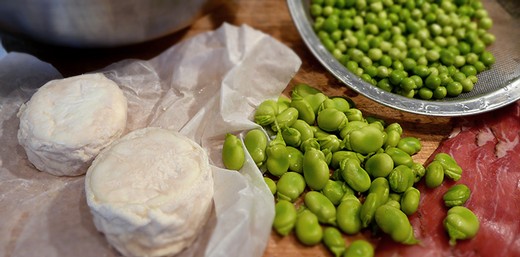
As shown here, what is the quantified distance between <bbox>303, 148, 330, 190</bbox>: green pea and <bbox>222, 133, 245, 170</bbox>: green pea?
22cm

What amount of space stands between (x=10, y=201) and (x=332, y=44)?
1.41m

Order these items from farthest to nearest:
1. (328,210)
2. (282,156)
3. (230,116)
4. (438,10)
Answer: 1. (438,10)
2. (230,116)
3. (282,156)
4. (328,210)

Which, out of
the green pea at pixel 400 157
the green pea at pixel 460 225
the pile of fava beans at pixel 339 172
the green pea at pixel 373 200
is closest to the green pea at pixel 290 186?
the pile of fava beans at pixel 339 172

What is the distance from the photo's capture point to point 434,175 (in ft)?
5.34

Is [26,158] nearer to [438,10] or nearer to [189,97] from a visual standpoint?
[189,97]

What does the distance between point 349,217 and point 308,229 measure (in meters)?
0.14

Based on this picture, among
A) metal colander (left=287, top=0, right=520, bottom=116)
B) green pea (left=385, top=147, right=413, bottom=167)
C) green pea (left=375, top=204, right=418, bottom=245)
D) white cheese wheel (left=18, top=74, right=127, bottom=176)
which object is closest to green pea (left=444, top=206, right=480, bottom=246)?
green pea (left=375, top=204, right=418, bottom=245)

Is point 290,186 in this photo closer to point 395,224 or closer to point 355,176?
point 355,176

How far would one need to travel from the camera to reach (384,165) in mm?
1611

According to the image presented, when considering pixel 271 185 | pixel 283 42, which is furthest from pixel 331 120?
pixel 283 42

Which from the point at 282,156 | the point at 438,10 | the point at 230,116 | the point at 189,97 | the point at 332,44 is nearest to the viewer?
the point at 282,156

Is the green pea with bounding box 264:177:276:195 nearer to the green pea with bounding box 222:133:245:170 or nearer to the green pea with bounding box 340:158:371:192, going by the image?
the green pea with bounding box 222:133:245:170

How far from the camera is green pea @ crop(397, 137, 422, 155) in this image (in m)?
1.76

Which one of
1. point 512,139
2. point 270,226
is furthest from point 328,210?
point 512,139
